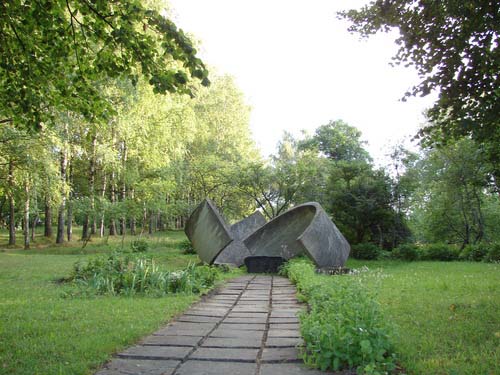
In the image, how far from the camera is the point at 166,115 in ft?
88.3

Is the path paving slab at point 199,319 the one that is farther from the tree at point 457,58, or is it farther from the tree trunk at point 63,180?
the tree trunk at point 63,180

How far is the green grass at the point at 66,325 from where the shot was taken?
4.08 m

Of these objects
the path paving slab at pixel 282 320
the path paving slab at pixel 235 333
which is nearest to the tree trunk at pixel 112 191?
the path paving slab at pixel 282 320

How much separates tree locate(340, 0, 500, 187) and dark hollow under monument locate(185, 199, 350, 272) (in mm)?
6602

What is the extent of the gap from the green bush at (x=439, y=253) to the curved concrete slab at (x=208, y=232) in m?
9.94

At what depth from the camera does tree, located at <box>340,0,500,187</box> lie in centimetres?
621

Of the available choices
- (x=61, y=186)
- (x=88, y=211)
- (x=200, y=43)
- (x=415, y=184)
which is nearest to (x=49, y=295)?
(x=61, y=186)

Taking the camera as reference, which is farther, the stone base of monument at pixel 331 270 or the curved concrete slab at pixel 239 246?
the curved concrete slab at pixel 239 246

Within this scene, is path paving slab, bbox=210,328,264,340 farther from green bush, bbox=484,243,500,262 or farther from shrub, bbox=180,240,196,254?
shrub, bbox=180,240,196,254

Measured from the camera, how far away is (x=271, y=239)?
16141mm

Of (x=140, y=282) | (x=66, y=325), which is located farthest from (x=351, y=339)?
(x=140, y=282)

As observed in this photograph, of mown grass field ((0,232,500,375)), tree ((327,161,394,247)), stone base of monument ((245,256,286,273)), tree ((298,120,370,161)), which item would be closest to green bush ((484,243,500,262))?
tree ((327,161,394,247))

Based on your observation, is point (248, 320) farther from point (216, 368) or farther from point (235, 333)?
point (216, 368)

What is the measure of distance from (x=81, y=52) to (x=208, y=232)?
9122 millimetres
